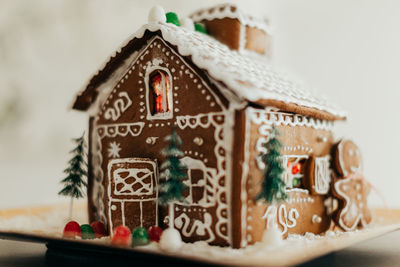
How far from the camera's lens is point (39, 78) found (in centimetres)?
446

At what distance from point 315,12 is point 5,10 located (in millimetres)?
2856

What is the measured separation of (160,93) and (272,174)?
82 cm

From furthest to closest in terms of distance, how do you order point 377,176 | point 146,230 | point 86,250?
point 377,176
point 146,230
point 86,250

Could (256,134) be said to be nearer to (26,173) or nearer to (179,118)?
(179,118)

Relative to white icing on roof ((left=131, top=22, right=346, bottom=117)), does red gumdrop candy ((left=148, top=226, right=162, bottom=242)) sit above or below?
below

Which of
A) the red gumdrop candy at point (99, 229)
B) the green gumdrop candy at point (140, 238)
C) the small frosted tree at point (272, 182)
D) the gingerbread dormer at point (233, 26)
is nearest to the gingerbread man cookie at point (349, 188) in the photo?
the small frosted tree at point (272, 182)

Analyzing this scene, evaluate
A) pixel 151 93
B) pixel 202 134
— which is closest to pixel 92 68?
pixel 151 93

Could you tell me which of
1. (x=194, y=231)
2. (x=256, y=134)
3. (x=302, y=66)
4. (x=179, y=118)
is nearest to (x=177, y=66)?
(x=179, y=118)

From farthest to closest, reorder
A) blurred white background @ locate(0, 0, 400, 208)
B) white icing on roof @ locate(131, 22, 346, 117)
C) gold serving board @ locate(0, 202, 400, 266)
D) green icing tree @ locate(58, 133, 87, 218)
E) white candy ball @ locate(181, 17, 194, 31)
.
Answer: blurred white background @ locate(0, 0, 400, 208) → white candy ball @ locate(181, 17, 194, 31) → green icing tree @ locate(58, 133, 87, 218) → white icing on roof @ locate(131, 22, 346, 117) → gold serving board @ locate(0, 202, 400, 266)

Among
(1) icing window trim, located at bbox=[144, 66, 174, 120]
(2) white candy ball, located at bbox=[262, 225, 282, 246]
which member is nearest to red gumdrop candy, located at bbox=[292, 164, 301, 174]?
(2) white candy ball, located at bbox=[262, 225, 282, 246]

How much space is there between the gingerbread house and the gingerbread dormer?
183 mm

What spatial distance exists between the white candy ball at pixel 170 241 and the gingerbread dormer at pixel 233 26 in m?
1.53

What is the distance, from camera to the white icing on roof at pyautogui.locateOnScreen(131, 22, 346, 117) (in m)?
2.47

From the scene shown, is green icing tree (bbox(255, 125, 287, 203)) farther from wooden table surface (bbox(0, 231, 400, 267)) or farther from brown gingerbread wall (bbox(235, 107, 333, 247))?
wooden table surface (bbox(0, 231, 400, 267))
